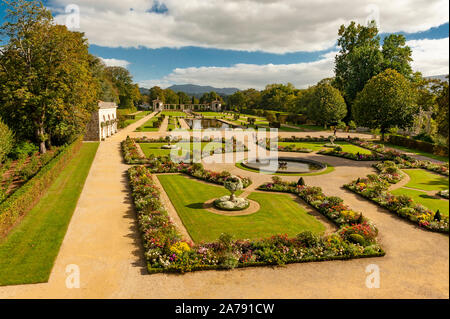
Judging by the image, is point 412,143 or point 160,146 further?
point 412,143

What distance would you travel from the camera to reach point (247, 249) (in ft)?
41.9

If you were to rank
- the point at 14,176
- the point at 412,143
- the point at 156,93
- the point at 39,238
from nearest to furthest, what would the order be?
the point at 39,238 < the point at 14,176 < the point at 412,143 < the point at 156,93

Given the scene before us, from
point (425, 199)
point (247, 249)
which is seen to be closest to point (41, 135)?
point (247, 249)

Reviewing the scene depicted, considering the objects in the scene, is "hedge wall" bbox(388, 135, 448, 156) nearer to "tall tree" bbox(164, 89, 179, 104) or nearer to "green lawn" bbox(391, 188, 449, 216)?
"green lawn" bbox(391, 188, 449, 216)

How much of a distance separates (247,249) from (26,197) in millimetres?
13385

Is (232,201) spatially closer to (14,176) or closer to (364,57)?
(14,176)

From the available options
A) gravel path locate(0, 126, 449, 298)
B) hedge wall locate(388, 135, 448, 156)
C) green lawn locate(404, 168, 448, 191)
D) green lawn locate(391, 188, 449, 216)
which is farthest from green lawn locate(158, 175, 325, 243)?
hedge wall locate(388, 135, 448, 156)

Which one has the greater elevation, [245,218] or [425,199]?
[425,199]

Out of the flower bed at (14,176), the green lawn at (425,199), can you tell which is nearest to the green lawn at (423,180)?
the green lawn at (425,199)

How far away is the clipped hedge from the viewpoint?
47.3 feet

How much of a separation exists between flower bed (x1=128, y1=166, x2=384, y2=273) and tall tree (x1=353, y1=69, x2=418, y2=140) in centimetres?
3663

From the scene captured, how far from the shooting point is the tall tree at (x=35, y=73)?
2994 centimetres

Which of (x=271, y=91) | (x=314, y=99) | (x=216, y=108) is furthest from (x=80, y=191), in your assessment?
(x=216, y=108)

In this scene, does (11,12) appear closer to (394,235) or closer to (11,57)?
(11,57)
